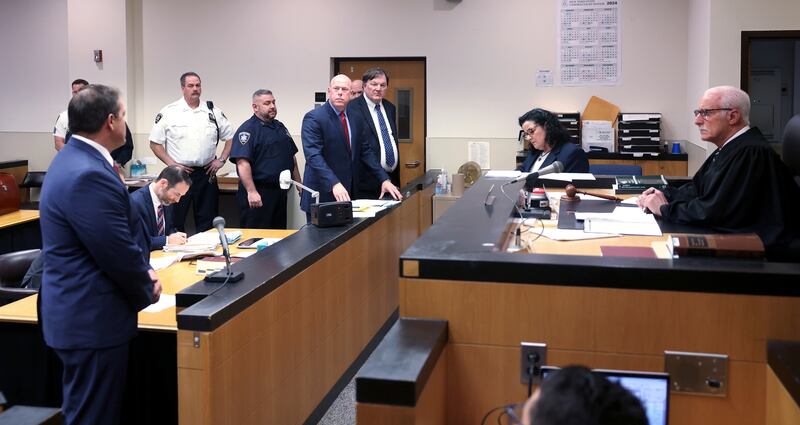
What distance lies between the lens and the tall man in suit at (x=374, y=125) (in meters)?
5.84

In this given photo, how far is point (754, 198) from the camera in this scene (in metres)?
3.06

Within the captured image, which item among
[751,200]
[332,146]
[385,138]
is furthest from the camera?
[385,138]

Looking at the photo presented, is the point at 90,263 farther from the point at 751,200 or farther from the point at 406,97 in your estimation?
the point at 406,97

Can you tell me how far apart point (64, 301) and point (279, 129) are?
4.23 metres

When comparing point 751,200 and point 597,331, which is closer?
point 597,331

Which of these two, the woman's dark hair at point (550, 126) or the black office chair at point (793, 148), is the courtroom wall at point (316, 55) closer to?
the woman's dark hair at point (550, 126)

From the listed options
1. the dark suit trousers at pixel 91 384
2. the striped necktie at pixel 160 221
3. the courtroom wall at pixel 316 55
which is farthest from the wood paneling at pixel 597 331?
the courtroom wall at pixel 316 55

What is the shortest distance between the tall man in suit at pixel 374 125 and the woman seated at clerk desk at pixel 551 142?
1153 millimetres

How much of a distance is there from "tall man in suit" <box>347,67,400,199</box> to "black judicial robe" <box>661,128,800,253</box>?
302cm

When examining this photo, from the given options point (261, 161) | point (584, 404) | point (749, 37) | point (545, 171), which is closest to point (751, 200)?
point (545, 171)

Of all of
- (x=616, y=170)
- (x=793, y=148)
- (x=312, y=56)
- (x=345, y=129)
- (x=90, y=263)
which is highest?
(x=312, y=56)

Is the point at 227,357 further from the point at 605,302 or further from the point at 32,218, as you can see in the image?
the point at 32,218

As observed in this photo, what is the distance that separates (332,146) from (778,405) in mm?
3749

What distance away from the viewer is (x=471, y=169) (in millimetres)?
7969
